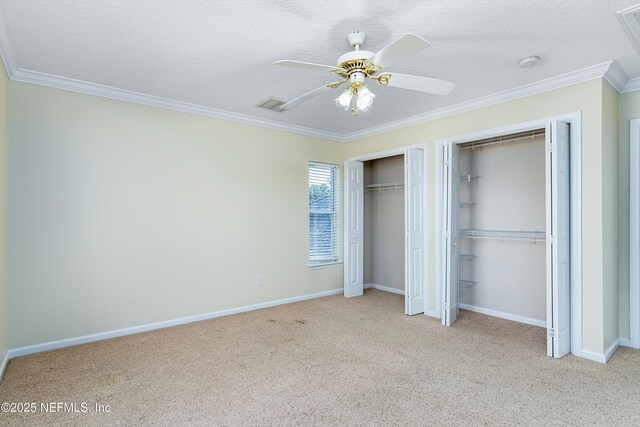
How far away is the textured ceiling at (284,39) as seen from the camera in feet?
7.32

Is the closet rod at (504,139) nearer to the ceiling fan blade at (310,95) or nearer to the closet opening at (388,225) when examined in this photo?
the closet opening at (388,225)

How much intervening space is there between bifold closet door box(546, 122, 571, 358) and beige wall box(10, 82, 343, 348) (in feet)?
10.3

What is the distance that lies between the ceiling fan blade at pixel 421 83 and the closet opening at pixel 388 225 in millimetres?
1967

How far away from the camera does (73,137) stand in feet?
11.3

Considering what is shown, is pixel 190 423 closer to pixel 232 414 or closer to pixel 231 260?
pixel 232 414

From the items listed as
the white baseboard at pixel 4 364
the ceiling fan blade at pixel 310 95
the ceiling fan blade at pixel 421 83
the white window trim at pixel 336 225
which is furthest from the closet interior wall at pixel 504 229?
the white baseboard at pixel 4 364

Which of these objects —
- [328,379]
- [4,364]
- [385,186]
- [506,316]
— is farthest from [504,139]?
[4,364]

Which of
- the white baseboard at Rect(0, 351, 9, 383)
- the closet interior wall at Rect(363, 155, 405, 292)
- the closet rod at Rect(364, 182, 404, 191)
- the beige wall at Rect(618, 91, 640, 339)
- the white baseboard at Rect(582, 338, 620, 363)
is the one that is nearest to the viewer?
the white baseboard at Rect(0, 351, 9, 383)

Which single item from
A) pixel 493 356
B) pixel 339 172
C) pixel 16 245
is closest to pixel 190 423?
pixel 16 245

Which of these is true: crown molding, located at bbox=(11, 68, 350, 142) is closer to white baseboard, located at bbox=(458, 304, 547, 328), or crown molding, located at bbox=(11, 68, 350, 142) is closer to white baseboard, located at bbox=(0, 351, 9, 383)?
white baseboard, located at bbox=(0, 351, 9, 383)

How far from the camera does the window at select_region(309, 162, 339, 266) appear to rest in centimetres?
548

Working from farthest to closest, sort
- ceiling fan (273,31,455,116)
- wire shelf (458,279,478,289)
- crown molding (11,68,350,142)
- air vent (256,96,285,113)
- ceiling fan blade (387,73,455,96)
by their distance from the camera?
wire shelf (458,279,478,289)
air vent (256,96,285,113)
crown molding (11,68,350,142)
ceiling fan blade (387,73,455,96)
ceiling fan (273,31,455,116)

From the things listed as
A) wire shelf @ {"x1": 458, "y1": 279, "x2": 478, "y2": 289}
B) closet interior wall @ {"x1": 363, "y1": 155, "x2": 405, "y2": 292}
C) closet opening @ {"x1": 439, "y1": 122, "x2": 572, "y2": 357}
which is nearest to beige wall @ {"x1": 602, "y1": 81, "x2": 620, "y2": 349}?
closet opening @ {"x1": 439, "y1": 122, "x2": 572, "y2": 357}

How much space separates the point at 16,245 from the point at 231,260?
2.12m
